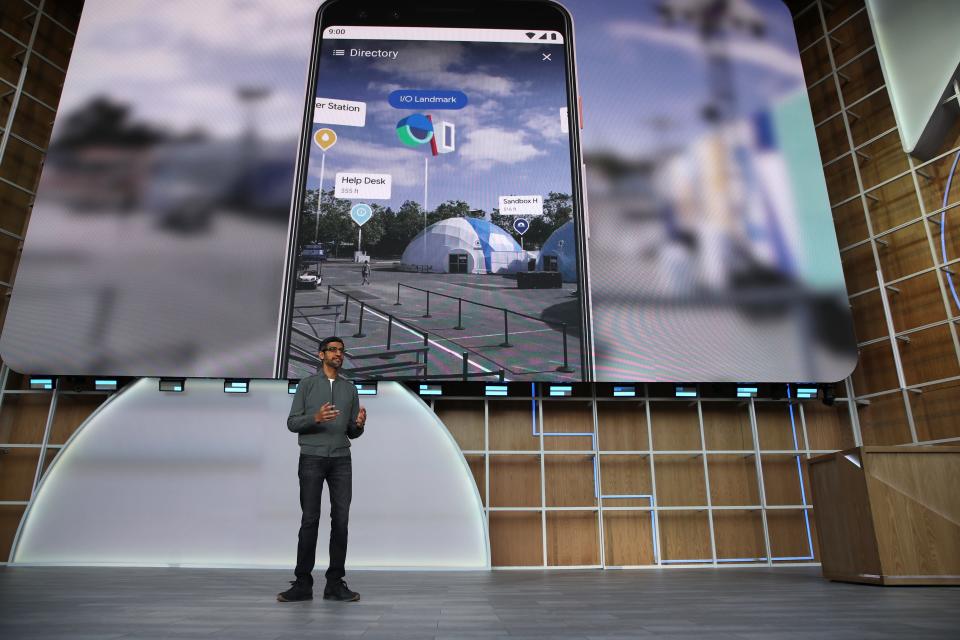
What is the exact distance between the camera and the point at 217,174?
5512 millimetres

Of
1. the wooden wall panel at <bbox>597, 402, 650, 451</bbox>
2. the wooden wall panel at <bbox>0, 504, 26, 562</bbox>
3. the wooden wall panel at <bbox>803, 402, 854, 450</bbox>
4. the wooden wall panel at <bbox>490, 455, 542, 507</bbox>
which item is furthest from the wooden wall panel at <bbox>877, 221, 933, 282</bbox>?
the wooden wall panel at <bbox>0, 504, 26, 562</bbox>

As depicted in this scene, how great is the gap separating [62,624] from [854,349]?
6141 mm

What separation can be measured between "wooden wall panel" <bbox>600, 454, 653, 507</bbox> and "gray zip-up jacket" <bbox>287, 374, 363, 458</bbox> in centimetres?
397

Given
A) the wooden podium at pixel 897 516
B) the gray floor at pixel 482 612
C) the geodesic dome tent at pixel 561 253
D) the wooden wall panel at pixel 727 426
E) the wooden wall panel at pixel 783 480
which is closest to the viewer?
the gray floor at pixel 482 612

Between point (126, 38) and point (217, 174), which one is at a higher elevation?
point (126, 38)

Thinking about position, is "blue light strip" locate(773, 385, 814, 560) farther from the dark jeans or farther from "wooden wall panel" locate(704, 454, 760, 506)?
the dark jeans

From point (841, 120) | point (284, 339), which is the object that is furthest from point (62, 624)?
point (841, 120)

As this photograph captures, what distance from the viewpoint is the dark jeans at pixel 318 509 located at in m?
2.53

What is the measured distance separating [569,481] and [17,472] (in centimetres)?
570

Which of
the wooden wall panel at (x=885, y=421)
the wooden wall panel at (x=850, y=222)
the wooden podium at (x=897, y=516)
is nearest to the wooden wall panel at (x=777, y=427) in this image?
the wooden wall panel at (x=885, y=421)

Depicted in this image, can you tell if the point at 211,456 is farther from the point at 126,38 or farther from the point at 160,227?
the point at 126,38

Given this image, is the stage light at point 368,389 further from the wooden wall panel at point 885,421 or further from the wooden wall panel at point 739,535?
the wooden wall panel at point 885,421

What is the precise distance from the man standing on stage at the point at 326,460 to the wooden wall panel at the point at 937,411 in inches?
233

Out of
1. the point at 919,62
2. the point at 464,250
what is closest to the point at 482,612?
the point at 464,250
